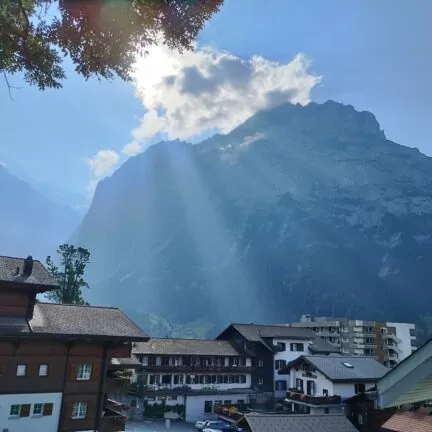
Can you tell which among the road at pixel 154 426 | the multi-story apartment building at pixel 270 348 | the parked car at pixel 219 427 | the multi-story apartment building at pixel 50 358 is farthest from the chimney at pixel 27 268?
the multi-story apartment building at pixel 270 348

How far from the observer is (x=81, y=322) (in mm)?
26984

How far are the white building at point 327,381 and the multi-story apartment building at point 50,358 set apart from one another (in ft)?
84.3

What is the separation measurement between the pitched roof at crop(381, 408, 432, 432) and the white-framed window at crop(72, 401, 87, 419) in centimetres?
2037

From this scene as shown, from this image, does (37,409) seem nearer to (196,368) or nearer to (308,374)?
(196,368)

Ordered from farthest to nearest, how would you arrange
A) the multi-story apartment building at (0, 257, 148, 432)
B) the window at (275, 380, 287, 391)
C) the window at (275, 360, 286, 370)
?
the window at (275, 360, 286, 370) < the window at (275, 380, 287, 391) < the multi-story apartment building at (0, 257, 148, 432)

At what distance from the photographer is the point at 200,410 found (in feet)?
168

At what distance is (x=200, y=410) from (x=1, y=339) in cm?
3523

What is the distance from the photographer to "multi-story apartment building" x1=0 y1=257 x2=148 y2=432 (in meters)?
23.2

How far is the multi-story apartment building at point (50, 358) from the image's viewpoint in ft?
76.1

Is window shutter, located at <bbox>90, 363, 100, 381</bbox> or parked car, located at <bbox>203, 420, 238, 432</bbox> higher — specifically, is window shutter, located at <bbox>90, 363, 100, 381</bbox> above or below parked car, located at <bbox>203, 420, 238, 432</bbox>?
above

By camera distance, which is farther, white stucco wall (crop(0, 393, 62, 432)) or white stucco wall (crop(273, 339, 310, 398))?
white stucco wall (crop(273, 339, 310, 398))

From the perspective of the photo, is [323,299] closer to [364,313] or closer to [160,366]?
[364,313]

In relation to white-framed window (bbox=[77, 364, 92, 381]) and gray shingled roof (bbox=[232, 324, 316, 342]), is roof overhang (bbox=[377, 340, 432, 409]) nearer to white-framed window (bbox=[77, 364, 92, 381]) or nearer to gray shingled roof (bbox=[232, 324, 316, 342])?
white-framed window (bbox=[77, 364, 92, 381])

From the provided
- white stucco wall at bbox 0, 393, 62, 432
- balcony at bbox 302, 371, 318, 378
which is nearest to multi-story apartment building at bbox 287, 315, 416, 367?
balcony at bbox 302, 371, 318, 378
